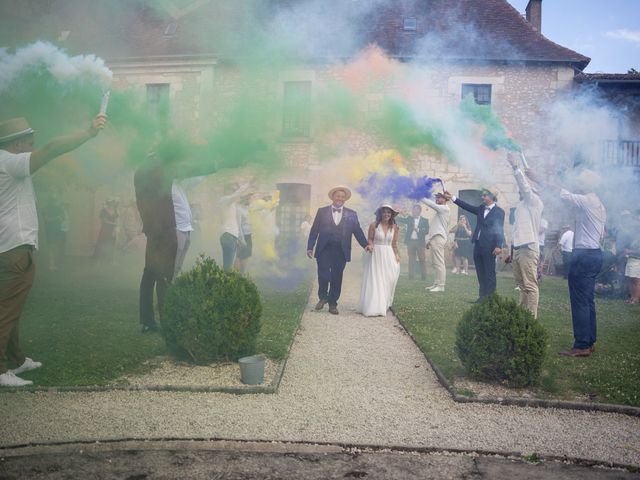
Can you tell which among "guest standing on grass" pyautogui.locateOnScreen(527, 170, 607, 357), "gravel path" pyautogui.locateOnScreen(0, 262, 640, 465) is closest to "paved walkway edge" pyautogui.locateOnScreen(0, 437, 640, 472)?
"gravel path" pyautogui.locateOnScreen(0, 262, 640, 465)

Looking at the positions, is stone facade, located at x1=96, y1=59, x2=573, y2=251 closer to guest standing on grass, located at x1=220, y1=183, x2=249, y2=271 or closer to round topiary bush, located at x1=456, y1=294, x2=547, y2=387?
guest standing on grass, located at x1=220, y1=183, x2=249, y2=271

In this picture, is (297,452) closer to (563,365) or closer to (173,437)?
(173,437)

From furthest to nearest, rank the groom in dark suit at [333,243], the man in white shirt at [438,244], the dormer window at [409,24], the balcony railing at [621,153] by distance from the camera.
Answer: the dormer window at [409,24] < the balcony railing at [621,153] < the man in white shirt at [438,244] < the groom in dark suit at [333,243]

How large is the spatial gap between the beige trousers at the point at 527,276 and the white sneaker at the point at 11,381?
20.9 feet

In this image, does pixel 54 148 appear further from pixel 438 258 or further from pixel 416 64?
pixel 416 64

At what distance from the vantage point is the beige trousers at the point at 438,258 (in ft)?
44.3

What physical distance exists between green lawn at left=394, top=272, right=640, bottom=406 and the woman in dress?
11.4 feet

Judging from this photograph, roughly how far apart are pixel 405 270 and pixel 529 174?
11.7 meters

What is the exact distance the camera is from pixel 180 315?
6.04m

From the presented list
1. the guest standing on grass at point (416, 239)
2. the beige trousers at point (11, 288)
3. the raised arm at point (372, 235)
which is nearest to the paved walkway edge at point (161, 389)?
the beige trousers at point (11, 288)

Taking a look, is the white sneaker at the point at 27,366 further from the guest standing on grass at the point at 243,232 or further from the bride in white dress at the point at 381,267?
the guest standing on grass at the point at 243,232

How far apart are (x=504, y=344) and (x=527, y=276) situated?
2912 millimetres

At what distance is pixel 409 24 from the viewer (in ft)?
66.2

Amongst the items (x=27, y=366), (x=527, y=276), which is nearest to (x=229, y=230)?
(x=527, y=276)
